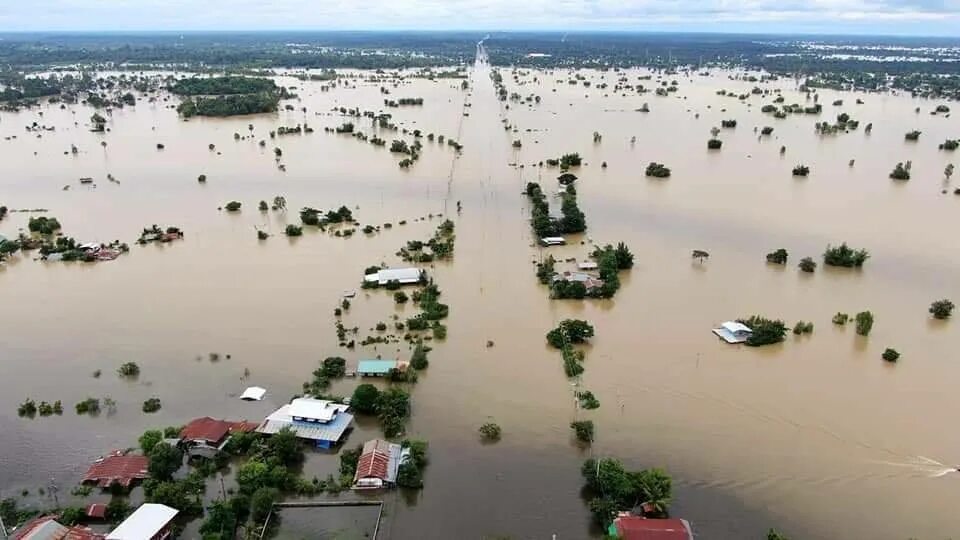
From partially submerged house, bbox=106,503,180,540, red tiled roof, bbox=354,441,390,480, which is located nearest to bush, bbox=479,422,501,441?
red tiled roof, bbox=354,441,390,480

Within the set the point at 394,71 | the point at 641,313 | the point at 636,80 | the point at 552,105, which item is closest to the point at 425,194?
the point at 641,313

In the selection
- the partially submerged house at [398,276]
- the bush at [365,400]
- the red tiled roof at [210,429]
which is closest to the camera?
the red tiled roof at [210,429]

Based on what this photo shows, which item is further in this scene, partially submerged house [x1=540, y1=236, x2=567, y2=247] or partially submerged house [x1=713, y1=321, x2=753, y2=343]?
partially submerged house [x1=540, y1=236, x2=567, y2=247]

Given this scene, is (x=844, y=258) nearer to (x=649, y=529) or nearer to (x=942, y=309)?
(x=942, y=309)

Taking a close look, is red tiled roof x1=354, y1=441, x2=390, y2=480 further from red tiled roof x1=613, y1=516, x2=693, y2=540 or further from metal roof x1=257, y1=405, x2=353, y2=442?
red tiled roof x1=613, y1=516, x2=693, y2=540

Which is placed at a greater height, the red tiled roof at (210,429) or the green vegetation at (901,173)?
the green vegetation at (901,173)

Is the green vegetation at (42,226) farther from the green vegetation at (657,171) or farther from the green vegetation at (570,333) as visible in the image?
the green vegetation at (657,171)

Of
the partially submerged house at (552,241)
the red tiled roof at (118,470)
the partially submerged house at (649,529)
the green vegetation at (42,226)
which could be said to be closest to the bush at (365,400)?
the red tiled roof at (118,470)

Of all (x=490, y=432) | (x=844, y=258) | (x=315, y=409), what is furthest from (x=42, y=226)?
(x=844, y=258)
